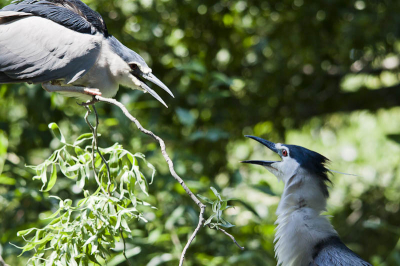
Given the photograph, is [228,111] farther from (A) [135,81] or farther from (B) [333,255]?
(A) [135,81]

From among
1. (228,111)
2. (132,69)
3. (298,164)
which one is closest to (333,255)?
(298,164)

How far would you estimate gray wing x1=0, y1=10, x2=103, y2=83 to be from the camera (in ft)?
5.44

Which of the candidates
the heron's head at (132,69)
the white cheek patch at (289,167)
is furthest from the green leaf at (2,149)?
the white cheek patch at (289,167)

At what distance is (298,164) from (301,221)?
327 mm

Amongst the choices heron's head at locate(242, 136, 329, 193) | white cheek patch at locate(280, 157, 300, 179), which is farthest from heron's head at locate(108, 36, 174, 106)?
white cheek patch at locate(280, 157, 300, 179)

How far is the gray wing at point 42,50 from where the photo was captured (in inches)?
65.3

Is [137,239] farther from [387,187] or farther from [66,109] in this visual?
[387,187]

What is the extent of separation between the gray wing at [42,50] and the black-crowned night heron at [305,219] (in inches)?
45.7

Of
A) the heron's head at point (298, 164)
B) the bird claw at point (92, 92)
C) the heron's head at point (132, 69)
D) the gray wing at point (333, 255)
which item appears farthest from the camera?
the heron's head at point (298, 164)

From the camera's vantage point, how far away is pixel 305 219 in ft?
7.83

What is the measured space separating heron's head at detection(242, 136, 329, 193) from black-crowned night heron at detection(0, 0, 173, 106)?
1009 millimetres

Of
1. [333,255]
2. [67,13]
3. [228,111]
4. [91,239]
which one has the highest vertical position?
[67,13]

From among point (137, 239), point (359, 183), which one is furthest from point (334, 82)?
point (137, 239)

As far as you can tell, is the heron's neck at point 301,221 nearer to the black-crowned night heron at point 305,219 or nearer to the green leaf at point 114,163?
the black-crowned night heron at point 305,219
